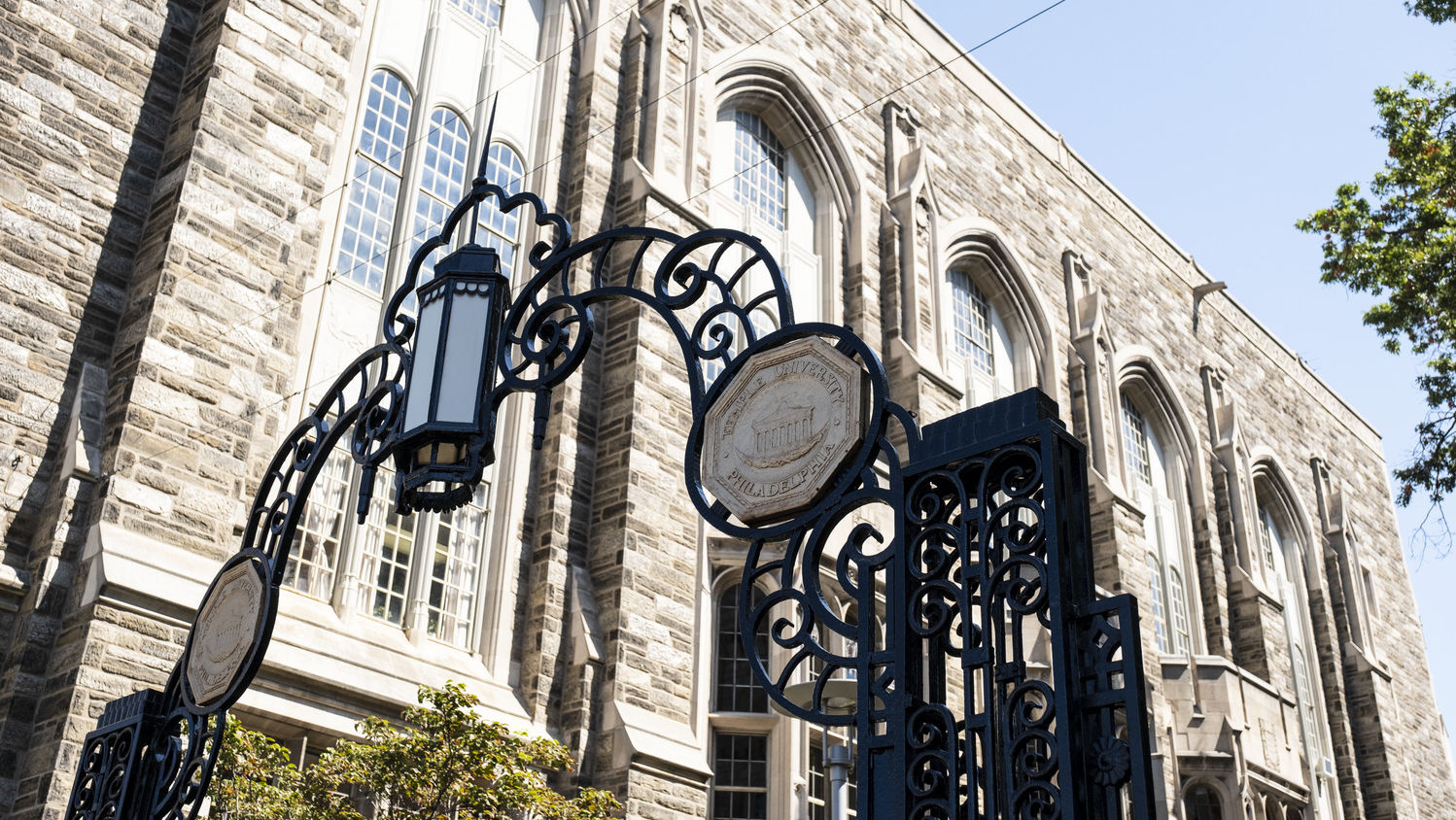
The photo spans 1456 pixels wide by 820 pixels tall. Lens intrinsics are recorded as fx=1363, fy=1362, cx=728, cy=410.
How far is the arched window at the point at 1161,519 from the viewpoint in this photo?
23.9 meters

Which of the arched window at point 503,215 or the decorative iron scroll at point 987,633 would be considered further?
the arched window at point 503,215

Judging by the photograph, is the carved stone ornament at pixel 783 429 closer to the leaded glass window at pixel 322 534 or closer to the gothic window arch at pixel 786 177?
the leaded glass window at pixel 322 534

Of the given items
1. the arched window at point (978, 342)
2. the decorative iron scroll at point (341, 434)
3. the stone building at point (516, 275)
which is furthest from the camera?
the arched window at point (978, 342)

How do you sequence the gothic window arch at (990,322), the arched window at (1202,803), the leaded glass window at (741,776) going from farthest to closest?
1. the arched window at (1202,803)
2. the gothic window arch at (990,322)
3. the leaded glass window at (741,776)

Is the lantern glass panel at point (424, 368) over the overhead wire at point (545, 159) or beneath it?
beneath

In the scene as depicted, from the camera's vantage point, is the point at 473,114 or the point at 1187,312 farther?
the point at 1187,312

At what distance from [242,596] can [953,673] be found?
41.2ft

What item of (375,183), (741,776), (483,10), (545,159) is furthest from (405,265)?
(741,776)

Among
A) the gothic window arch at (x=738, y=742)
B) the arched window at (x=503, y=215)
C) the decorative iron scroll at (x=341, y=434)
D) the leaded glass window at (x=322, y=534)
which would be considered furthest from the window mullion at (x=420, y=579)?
the decorative iron scroll at (x=341, y=434)

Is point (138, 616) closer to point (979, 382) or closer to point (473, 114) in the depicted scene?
point (473, 114)

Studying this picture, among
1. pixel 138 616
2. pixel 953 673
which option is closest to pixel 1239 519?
pixel 953 673

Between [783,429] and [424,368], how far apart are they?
5.90ft

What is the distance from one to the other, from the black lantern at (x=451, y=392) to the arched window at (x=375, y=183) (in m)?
7.37

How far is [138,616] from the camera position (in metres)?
9.24
